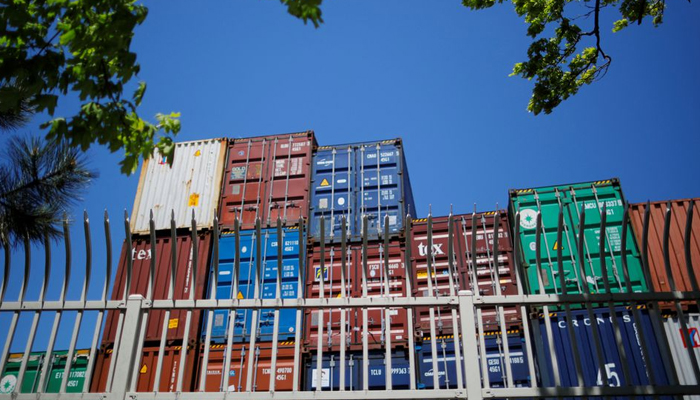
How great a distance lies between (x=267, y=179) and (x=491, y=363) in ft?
26.6

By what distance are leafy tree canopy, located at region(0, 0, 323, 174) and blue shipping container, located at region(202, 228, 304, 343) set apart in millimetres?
8514

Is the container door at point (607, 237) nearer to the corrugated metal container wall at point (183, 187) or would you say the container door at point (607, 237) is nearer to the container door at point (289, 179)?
the container door at point (289, 179)

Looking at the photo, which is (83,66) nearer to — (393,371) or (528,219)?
(393,371)

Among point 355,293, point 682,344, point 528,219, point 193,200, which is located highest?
point 193,200

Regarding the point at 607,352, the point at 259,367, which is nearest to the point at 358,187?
the point at 259,367

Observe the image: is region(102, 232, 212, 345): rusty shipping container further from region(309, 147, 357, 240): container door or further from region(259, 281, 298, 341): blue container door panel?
region(309, 147, 357, 240): container door

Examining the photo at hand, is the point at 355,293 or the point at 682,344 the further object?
the point at 355,293

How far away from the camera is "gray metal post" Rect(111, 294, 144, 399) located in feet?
14.1

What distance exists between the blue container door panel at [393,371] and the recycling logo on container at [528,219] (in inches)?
182

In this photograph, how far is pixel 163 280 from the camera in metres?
13.8

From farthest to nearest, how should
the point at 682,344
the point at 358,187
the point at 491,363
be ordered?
the point at 358,187
the point at 491,363
the point at 682,344

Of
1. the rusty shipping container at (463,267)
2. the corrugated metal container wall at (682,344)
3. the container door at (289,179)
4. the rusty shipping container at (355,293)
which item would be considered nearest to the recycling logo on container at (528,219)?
the rusty shipping container at (463,267)

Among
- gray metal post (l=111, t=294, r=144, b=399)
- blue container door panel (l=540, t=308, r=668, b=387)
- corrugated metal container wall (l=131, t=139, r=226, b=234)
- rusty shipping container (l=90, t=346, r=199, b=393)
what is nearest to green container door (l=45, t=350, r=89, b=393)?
rusty shipping container (l=90, t=346, r=199, b=393)

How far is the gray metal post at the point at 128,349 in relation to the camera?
4.31m
